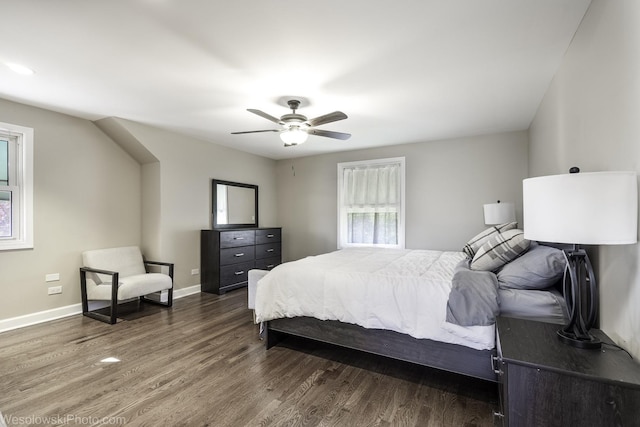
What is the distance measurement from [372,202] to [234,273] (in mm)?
2627

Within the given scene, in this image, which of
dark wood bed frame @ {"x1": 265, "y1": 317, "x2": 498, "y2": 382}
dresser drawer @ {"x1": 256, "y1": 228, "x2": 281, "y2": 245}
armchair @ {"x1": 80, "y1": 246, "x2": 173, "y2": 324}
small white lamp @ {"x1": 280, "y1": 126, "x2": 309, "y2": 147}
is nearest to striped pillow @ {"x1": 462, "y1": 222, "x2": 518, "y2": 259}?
dark wood bed frame @ {"x1": 265, "y1": 317, "x2": 498, "y2": 382}

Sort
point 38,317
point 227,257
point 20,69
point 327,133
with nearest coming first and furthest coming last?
1. point 20,69
2. point 327,133
3. point 38,317
4. point 227,257

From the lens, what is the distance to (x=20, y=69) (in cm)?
253

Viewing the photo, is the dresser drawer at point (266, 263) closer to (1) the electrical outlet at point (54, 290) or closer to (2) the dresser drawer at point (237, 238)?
(2) the dresser drawer at point (237, 238)

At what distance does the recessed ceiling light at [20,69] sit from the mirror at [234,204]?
2648 mm

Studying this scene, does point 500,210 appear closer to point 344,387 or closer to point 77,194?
point 344,387


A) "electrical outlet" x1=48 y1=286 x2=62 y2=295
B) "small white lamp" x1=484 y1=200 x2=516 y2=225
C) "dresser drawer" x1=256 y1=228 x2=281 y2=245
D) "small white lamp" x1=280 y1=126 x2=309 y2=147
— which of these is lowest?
"electrical outlet" x1=48 y1=286 x2=62 y2=295

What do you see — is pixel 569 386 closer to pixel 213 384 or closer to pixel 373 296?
pixel 373 296

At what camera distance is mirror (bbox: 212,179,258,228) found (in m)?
5.13

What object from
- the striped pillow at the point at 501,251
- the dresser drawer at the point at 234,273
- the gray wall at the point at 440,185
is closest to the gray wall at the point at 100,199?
the dresser drawer at the point at 234,273

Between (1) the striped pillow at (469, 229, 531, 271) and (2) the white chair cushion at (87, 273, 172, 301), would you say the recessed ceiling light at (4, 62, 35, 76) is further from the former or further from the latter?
(1) the striped pillow at (469, 229, 531, 271)

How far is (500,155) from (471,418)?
3.78 m

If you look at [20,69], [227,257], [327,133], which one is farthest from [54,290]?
[327,133]

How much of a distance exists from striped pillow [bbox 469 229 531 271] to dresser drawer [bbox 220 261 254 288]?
3.56m
